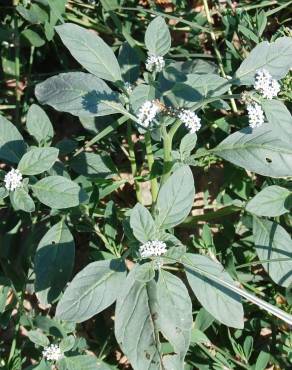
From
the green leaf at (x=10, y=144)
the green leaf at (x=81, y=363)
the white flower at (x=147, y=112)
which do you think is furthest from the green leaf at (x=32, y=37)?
the green leaf at (x=81, y=363)

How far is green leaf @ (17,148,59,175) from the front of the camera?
130 centimetres

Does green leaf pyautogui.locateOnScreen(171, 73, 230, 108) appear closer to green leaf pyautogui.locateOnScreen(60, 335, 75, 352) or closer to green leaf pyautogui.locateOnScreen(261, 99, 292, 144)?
green leaf pyautogui.locateOnScreen(261, 99, 292, 144)

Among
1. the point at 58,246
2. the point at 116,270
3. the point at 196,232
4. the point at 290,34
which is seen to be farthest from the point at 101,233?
the point at 290,34

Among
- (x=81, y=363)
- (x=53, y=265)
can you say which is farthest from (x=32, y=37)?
(x=81, y=363)

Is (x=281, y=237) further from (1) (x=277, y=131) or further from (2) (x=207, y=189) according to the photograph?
(2) (x=207, y=189)

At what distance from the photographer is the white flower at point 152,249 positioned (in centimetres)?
124

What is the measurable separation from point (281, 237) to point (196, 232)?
0.44 metres

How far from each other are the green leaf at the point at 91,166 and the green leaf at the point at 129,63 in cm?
24

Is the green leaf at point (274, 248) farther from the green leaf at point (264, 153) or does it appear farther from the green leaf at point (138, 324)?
the green leaf at point (138, 324)

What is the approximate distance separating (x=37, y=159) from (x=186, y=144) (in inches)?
14.4

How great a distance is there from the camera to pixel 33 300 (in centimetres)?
192

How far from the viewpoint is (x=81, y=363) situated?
147 cm

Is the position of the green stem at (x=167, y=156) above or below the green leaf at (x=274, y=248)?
above

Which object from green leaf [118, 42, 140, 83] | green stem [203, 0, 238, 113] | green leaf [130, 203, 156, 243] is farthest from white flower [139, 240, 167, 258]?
green stem [203, 0, 238, 113]
